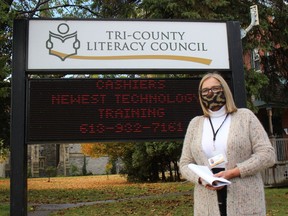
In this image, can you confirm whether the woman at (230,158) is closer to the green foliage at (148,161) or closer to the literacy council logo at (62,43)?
the literacy council logo at (62,43)

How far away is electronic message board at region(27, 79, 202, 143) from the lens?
239 inches

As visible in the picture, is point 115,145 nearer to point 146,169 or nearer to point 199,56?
point 146,169

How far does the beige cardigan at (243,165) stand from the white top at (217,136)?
31mm

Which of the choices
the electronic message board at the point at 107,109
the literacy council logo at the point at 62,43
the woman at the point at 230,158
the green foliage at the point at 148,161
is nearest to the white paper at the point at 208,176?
the woman at the point at 230,158

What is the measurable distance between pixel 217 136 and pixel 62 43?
4247mm

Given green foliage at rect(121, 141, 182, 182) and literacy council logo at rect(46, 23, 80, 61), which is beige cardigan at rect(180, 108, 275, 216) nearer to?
literacy council logo at rect(46, 23, 80, 61)

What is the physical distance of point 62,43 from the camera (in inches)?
257

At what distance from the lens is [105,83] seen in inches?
249

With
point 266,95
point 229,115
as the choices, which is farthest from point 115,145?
point 229,115

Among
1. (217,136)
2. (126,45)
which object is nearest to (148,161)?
(126,45)

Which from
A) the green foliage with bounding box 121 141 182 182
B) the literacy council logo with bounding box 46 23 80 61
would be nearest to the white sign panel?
the literacy council logo with bounding box 46 23 80 61

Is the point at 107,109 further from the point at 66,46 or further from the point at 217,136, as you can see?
the point at 217,136

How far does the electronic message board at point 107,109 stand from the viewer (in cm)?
608

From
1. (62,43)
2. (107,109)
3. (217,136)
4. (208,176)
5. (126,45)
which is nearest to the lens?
(208,176)
